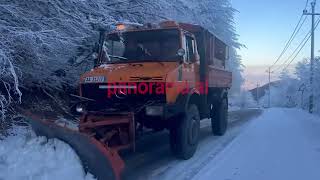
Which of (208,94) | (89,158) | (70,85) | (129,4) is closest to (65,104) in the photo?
(70,85)

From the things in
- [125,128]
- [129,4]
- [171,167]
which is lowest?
[171,167]

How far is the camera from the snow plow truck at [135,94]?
663 cm

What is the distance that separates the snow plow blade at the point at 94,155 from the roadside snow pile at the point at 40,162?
3.6 inches

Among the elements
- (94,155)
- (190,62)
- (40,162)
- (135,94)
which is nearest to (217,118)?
(190,62)

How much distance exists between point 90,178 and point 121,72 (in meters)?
2.46

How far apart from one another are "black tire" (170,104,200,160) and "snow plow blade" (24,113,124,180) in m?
2.28

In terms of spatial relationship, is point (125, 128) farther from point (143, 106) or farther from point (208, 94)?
point (208, 94)

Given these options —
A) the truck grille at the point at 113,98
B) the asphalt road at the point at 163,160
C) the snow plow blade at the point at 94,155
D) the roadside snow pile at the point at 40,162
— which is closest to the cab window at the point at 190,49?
the truck grille at the point at 113,98

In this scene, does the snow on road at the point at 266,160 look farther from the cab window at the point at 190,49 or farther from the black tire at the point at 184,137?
the cab window at the point at 190,49

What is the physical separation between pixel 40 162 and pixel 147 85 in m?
2.45

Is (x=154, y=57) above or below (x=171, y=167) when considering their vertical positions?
above

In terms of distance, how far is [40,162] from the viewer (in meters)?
6.26

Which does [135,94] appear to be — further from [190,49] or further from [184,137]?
[190,49]

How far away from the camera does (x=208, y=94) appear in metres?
10.9
